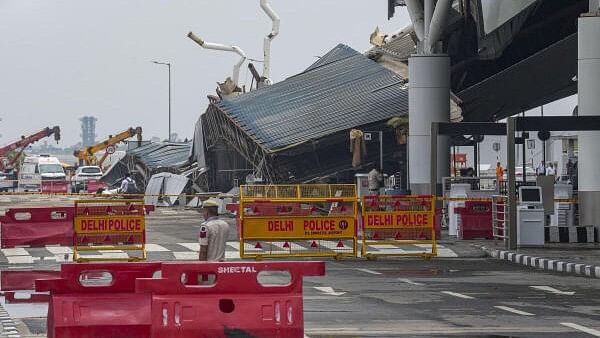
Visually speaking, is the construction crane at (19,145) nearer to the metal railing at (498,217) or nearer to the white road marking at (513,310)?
the metal railing at (498,217)

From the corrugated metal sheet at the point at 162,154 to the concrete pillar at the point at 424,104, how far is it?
31.2m

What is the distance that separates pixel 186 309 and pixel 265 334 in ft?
2.18

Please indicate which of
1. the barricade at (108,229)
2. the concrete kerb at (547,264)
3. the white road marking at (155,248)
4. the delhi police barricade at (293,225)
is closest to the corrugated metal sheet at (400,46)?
the white road marking at (155,248)

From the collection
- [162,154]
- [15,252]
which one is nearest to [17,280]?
[15,252]

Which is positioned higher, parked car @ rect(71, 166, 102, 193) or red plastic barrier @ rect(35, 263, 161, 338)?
parked car @ rect(71, 166, 102, 193)

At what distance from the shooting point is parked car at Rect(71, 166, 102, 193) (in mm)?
102750

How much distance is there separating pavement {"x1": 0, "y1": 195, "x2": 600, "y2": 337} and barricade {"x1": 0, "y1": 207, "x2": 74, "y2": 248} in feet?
1.39

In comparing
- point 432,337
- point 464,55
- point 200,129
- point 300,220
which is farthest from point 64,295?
point 200,129

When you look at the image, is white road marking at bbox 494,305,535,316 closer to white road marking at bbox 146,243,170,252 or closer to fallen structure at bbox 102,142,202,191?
white road marking at bbox 146,243,170,252

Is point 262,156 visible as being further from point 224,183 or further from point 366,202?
point 366,202

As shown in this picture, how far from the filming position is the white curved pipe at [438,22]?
45.9 metres

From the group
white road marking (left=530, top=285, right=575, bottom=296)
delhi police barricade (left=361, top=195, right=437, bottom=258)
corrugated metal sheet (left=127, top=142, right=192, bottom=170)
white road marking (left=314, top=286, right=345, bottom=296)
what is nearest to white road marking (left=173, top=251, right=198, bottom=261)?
delhi police barricade (left=361, top=195, right=437, bottom=258)

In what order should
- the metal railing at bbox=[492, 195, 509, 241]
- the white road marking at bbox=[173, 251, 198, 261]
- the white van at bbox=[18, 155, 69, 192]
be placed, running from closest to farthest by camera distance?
the white road marking at bbox=[173, 251, 198, 261], the metal railing at bbox=[492, 195, 509, 241], the white van at bbox=[18, 155, 69, 192]

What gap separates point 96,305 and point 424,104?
3395 cm
